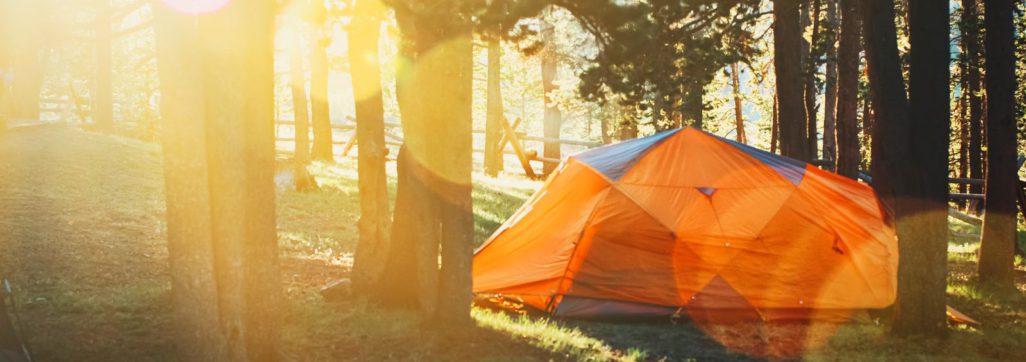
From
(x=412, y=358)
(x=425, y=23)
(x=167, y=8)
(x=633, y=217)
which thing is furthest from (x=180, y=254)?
(x=633, y=217)

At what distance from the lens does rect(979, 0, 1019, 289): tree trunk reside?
11.5 metres

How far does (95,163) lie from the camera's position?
17.5 m

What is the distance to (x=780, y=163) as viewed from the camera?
10891 millimetres

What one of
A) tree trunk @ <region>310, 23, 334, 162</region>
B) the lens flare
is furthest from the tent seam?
tree trunk @ <region>310, 23, 334, 162</region>

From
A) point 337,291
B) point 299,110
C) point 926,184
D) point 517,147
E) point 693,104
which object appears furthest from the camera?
point 517,147

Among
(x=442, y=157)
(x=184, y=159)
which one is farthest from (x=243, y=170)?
(x=442, y=157)

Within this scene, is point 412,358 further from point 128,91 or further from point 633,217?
point 128,91

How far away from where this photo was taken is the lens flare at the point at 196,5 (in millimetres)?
5598

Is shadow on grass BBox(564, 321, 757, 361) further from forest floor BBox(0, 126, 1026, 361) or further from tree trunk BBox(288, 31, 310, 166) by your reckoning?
tree trunk BBox(288, 31, 310, 166)

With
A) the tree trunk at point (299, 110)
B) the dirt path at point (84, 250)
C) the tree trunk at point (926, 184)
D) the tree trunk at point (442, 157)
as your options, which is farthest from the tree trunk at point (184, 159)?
the tree trunk at point (299, 110)

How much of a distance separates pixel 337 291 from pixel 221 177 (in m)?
3.50

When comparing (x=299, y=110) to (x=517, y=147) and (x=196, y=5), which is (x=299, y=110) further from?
(x=196, y=5)

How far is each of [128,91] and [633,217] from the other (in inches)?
1503

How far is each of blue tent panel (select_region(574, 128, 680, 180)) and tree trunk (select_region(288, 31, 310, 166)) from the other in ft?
28.1
